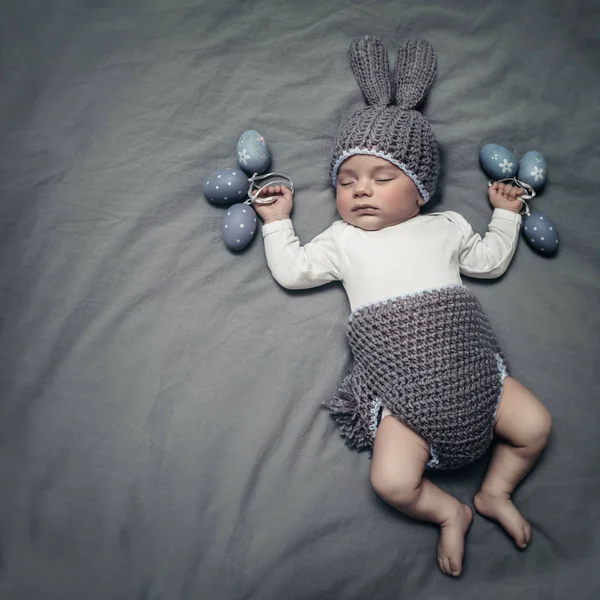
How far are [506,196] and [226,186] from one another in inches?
23.1

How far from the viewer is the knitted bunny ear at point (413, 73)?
4.19 ft

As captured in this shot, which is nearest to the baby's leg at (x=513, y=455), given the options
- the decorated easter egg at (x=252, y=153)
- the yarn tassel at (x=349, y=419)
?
the yarn tassel at (x=349, y=419)

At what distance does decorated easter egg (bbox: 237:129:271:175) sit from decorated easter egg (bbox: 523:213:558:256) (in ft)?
1.85

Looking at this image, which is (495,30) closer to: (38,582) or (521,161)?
(521,161)

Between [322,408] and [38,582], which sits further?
[322,408]

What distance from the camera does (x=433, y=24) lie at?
138cm

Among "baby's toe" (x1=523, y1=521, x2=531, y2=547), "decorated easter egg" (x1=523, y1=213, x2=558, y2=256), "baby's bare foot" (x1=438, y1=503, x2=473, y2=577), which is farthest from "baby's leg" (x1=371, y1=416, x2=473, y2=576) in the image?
"decorated easter egg" (x1=523, y1=213, x2=558, y2=256)

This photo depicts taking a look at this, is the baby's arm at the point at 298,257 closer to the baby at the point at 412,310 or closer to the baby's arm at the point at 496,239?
the baby at the point at 412,310

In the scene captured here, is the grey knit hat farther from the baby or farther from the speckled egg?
the speckled egg

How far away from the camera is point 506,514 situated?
1.10 m

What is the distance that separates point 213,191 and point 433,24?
638 mm

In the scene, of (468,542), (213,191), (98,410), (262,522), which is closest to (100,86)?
(213,191)

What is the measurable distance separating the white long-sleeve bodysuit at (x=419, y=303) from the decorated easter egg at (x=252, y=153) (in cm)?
13

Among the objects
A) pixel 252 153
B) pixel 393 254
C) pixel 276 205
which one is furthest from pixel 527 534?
pixel 252 153
